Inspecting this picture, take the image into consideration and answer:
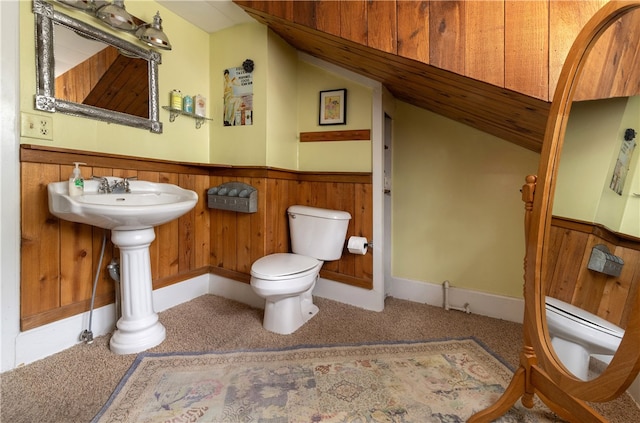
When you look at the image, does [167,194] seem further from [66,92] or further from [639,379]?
[639,379]

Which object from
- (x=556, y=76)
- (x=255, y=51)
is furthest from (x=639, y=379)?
(x=255, y=51)

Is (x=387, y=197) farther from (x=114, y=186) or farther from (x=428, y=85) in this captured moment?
(x=114, y=186)

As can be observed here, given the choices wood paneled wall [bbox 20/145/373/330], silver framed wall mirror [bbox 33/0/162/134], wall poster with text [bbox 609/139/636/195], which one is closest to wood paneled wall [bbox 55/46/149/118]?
silver framed wall mirror [bbox 33/0/162/134]

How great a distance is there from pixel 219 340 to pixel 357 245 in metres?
1.02

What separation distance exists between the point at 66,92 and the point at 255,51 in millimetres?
1114

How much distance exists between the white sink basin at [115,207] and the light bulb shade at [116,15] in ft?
2.79

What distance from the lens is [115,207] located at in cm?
116

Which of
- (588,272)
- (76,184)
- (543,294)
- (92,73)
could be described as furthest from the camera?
(92,73)

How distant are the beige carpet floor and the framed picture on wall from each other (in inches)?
53.0

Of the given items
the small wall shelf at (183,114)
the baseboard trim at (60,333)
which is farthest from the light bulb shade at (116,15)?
the baseboard trim at (60,333)

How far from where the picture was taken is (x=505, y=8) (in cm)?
101

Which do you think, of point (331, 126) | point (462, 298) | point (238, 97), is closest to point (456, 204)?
point (462, 298)

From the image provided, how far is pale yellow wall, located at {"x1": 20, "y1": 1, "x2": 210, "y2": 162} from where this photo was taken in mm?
1310

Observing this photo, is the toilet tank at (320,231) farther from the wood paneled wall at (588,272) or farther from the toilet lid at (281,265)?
the wood paneled wall at (588,272)
